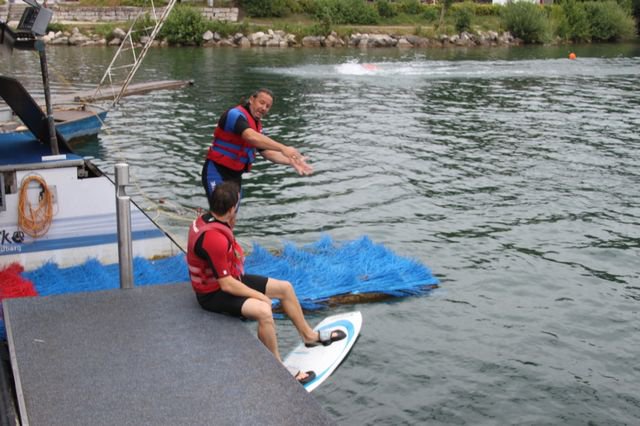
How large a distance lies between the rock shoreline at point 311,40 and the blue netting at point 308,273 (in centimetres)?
4460

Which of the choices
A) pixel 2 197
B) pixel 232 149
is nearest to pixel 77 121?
pixel 2 197

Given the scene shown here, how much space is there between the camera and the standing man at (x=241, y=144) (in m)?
9.08

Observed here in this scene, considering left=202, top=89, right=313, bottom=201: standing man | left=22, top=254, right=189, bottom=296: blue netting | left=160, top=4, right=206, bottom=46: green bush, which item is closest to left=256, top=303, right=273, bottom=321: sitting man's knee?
left=202, top=89, right=313, bottom=201: standing man

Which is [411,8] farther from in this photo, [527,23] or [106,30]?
[106,30]

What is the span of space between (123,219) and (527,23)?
63378 millimetres

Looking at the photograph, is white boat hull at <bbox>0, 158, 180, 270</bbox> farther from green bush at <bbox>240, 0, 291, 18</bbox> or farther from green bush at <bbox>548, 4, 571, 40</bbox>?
green bush at <bbox>548, 4, 571, 40</bbox>

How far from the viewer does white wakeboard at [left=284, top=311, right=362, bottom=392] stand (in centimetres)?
790

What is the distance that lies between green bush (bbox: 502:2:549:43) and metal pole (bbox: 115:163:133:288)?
206 ft

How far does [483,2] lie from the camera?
79938mm

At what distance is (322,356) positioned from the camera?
827 cm

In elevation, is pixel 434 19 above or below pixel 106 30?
above

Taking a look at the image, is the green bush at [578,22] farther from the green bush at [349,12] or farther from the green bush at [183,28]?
the green bush at [183,28]

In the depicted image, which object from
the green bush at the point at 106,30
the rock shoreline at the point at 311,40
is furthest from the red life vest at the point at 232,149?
the green bush at the point at 106,30

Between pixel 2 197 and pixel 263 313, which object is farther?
pixel 2 197
